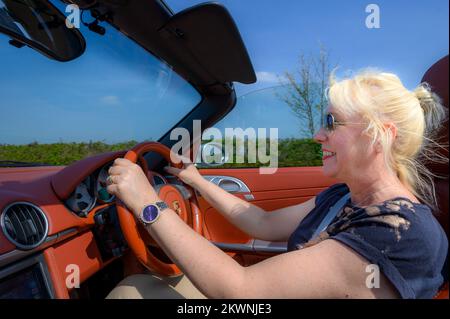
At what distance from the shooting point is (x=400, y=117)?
1229 mm

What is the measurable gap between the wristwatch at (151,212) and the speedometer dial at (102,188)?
49 cm

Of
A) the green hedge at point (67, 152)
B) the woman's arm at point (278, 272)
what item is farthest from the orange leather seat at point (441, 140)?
the green hedge at point (67, 152)

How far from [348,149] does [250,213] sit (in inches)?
30.9

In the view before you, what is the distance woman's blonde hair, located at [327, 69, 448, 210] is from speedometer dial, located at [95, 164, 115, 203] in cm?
114

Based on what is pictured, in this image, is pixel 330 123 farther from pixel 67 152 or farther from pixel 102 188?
pixel 67 152

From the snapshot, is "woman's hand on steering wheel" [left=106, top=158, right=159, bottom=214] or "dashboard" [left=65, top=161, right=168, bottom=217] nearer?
"woman's hand on steering wheel" [left=106, top=158, right=159, bottom=214]

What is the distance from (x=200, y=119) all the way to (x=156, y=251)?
4.37 feet

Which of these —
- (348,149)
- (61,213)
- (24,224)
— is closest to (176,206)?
(61,213)

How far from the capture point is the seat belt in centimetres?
136

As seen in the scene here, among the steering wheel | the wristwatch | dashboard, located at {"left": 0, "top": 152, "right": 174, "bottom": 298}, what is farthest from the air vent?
the wristwatch

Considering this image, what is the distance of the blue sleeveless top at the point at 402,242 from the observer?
985 mm

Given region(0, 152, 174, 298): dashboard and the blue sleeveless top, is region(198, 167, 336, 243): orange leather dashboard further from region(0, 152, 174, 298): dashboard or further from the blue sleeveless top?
the blue sleeveless top

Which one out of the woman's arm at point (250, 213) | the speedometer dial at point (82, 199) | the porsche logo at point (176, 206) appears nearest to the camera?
the speedometer dial at point (82, 199)

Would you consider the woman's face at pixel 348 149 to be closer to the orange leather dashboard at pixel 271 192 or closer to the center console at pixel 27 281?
the center console at pixel 27 281
